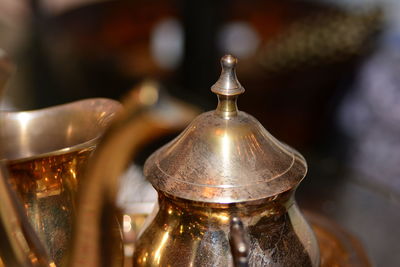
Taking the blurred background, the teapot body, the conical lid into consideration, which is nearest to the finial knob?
the conical lid

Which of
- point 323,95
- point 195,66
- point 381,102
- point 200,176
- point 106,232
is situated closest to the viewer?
point 106,232

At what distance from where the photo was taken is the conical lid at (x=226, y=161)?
1.58ft

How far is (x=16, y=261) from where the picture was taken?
409mm

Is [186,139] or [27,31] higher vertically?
[186,139]

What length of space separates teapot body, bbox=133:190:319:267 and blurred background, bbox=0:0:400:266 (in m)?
1.22

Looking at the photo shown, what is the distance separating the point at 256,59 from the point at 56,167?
1.84m

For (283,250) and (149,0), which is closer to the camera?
(283,250)

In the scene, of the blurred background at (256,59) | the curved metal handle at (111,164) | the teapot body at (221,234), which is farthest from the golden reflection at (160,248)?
the blurred background at (256,59)

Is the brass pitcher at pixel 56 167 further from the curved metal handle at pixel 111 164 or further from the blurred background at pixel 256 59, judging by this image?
the blurred background at pixel 256 59

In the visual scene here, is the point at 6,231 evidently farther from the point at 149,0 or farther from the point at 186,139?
the point at 149,0

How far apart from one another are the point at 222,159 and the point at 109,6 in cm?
216

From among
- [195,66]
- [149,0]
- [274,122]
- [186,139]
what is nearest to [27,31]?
[149,0]

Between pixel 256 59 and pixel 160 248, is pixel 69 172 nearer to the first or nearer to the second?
pixel 160 248

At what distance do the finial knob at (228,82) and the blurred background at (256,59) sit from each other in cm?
121
